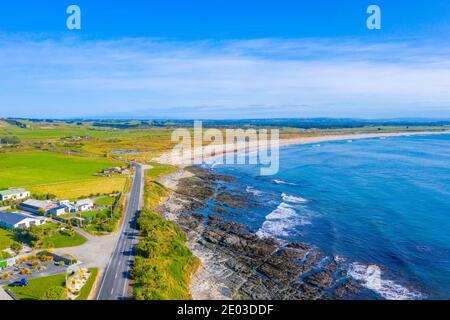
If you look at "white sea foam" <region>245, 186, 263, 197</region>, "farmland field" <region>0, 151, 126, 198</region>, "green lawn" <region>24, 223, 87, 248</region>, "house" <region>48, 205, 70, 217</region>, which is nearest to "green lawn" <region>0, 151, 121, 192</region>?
"farmland field" <region>0, 151, 126, 198</region>

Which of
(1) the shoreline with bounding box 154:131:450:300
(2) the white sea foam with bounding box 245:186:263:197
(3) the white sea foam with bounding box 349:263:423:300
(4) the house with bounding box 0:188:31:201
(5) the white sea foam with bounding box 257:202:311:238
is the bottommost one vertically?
(3) the white sea foam with bounding box 349:263:423:300

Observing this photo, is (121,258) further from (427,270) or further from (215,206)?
(427,270)

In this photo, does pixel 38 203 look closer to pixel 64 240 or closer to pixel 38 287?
pixel 64 240

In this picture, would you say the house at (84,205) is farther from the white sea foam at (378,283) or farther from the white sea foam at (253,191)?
the white sea foam at (378,283)

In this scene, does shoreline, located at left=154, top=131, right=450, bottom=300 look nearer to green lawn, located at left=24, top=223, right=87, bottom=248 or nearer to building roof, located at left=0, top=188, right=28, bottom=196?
green lawn, located at left=24, top=223, right=87, bottom=248

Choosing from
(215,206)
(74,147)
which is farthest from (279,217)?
(74,147)

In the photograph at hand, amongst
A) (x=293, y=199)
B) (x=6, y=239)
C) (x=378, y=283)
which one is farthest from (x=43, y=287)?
(x=293, y=199)
